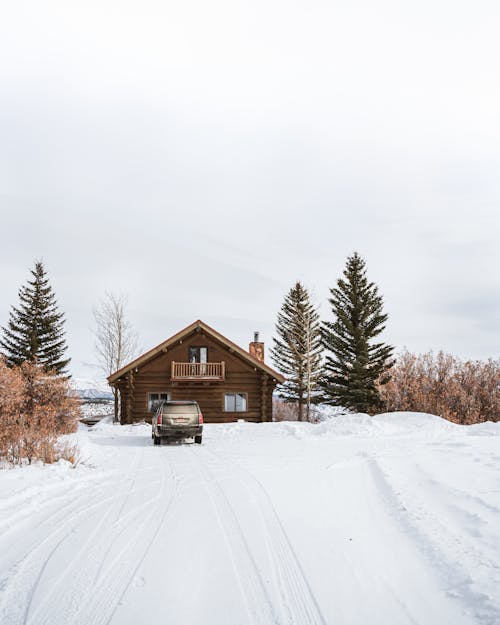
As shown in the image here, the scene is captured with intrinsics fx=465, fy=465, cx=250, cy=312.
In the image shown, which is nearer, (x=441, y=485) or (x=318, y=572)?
(x=318, y=572)

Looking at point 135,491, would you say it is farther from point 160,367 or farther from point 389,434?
point 160,367

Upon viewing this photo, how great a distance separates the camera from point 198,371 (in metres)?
29.7

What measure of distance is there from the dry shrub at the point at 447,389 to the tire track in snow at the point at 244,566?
23381 mm

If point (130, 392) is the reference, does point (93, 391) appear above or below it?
below

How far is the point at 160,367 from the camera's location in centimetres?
2998

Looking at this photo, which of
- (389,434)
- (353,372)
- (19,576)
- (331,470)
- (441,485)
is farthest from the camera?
(353,372)

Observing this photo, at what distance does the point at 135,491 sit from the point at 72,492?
1096 mm

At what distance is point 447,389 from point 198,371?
1605 centimetres

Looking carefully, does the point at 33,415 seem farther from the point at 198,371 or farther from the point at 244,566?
the point at 198,371

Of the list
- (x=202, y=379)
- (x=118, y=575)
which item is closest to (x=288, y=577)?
(x=118, y=575)

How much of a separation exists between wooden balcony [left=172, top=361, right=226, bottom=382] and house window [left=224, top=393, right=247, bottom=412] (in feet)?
4.74

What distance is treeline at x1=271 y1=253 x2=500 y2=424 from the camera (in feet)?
97.5

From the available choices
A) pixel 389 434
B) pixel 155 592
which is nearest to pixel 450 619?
pixel 155 592

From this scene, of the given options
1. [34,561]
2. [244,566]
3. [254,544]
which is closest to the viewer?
[244,566]
